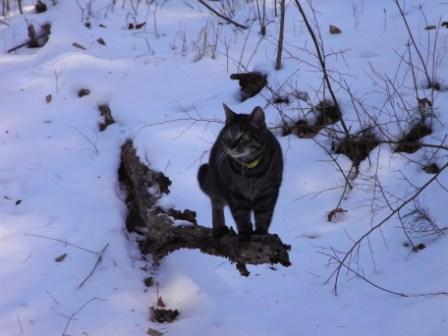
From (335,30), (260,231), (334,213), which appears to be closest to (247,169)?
(260,231)

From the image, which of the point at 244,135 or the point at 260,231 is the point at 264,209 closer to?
the point at 260,231

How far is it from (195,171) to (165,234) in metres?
1.42

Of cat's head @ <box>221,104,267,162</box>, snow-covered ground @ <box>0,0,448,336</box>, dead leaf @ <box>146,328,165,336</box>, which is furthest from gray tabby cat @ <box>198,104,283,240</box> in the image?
dead leaf @ <box>146,328,165,336</box>

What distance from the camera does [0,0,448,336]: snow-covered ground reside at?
12.4ft

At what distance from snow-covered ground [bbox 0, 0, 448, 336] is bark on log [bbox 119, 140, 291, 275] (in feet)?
0.37

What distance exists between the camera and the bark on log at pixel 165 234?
2791mm

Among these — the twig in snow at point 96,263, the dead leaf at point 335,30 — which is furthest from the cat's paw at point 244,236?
the dead leaf at point 335,30

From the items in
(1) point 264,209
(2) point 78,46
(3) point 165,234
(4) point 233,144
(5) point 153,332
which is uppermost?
(4) point 233,144

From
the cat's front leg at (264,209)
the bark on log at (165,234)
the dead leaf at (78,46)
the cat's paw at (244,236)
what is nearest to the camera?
the bark on log at (165,234)

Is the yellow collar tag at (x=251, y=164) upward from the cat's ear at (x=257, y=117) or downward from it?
downward

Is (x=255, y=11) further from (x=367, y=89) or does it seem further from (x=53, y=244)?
(x=53, y=244)

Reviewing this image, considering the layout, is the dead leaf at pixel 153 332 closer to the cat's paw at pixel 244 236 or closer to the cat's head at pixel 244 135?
the cat's paw at pixel 244 236

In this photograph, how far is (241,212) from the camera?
3.15 m

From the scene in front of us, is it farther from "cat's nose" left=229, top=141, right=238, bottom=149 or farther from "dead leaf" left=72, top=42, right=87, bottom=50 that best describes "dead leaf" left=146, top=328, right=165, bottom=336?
"dead leaf" left=72, top=42, right=87, bottom=50
